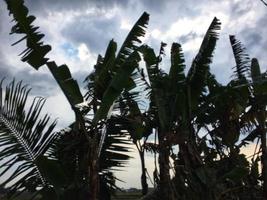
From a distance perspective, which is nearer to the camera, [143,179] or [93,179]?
[93,179]

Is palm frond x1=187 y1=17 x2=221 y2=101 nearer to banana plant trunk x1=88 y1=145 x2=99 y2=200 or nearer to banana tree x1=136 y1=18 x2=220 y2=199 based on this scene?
banana tree x1=136 y1=18 x2=220 y2=199

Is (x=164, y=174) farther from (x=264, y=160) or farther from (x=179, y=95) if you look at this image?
(x=264, y=160)

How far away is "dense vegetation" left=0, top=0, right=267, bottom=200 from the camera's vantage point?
782cm

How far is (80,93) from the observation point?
8086mm

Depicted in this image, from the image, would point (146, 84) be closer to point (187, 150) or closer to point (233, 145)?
point (187, 150)

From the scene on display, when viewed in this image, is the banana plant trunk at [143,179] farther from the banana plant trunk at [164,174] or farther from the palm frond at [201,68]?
the palm frond at [201,68]

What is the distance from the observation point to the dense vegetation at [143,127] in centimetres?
782

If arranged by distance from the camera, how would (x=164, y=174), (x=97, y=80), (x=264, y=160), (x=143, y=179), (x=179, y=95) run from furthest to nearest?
(x=264, y=160) < (x=143, y=179) < (x=179, y=95) < (x=164, y=174) < (x=97, y=80)

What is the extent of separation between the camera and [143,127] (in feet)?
31.2

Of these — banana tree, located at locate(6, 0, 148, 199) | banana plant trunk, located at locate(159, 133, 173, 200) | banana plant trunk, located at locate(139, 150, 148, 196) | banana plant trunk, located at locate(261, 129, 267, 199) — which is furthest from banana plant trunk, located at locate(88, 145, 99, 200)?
banana plant trunk, located at locate(261, 129, 267, 199)

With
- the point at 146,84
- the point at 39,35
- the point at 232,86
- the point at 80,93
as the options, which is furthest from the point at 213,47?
the point at 39,35

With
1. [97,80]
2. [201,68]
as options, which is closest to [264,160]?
→ [201,68]

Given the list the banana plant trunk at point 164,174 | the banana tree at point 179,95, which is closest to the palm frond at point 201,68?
the banana tree at point 179,95

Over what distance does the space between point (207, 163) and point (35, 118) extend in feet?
14.5
